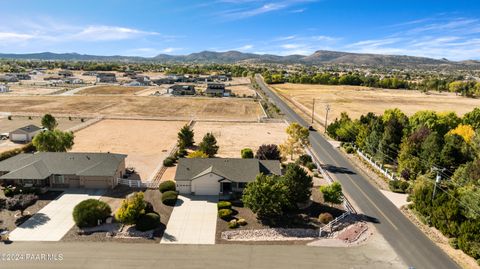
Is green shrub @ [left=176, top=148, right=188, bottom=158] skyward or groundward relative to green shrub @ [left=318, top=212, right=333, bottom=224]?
skyward

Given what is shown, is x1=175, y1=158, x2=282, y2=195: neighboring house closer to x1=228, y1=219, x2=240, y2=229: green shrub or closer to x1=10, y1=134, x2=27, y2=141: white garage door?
x1=228, y1=219, x2=240, y2=229: green shrub

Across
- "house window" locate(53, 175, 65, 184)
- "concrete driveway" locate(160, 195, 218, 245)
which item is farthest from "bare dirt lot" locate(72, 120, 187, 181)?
"concrete driveway" locate(160, 195, 218, 245)

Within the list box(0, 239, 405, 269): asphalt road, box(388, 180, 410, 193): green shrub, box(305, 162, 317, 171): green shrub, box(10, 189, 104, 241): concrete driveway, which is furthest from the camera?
box(305, 162, 317, 171): green shrub

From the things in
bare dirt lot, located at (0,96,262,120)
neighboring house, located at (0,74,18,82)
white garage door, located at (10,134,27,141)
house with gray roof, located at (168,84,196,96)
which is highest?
neighboring house, located at (0,74,18,82)

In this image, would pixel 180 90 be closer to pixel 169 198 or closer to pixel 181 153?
pixel 181 153

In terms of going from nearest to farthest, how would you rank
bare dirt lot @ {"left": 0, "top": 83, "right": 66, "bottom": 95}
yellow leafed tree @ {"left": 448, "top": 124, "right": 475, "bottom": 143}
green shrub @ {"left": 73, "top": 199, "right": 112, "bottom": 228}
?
green shrub @ {"left": 73, "top": 199, "right": 112, "bottom": 228}, yellow leafed tree @ {"left": 448, "top": 124, "right": 475, "bottom": 143}, bare dirt lot @ {"left": 0, "top": 83, "right": 66, "bottom": 95}

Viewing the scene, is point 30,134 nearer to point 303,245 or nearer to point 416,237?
point 303,245

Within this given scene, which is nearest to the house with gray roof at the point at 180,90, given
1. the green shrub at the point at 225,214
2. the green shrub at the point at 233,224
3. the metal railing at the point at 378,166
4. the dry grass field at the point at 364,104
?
the dry grass field at the point at 364,104

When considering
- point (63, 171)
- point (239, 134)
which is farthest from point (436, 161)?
point (63, 171)

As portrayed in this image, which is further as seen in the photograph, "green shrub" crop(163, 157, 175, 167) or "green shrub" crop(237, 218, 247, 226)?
"green shrub" crop(163, 157, 175, 167)
